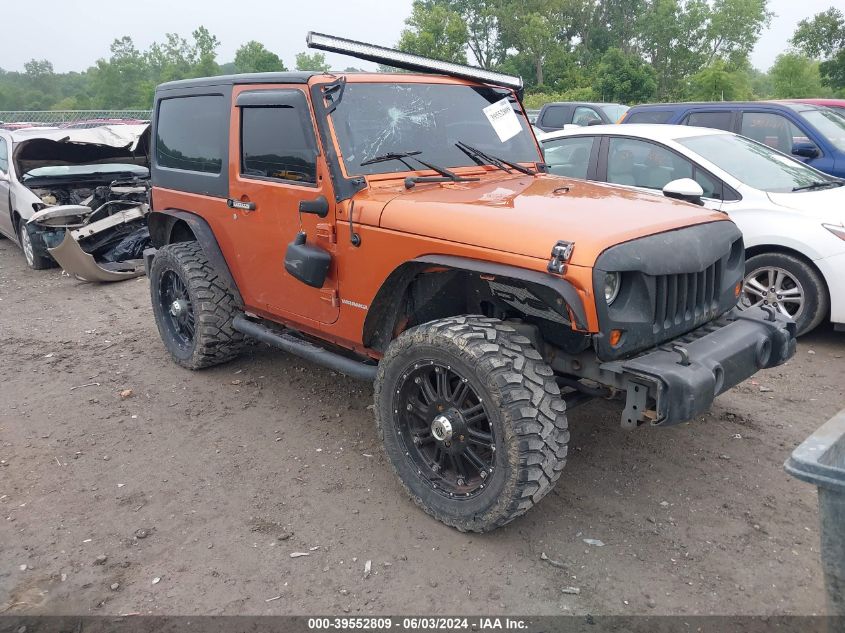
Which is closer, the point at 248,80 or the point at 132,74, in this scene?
the point at 248,80

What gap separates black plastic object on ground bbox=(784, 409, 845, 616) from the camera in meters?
1.82

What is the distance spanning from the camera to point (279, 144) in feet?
13.3

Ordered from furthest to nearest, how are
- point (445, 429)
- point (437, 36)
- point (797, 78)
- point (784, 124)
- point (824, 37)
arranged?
point (437, 36) → point (797, 78) → point (824, 37) → point (784, 124) → point (445, 429)

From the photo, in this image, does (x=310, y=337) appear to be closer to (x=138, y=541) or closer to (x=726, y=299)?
(x=138, y=541)

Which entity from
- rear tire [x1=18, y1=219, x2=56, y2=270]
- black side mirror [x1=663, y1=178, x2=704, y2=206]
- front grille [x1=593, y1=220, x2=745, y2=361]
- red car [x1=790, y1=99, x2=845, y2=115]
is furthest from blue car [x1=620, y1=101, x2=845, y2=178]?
rear tire [x1=18, y1=219, x2=56, y2=270]

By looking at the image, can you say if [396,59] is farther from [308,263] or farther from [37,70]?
[37,70]

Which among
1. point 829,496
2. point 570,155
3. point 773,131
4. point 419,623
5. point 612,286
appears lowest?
point 419,623

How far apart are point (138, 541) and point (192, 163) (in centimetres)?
275

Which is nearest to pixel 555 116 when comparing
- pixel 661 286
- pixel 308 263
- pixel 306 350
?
pixel 306 350

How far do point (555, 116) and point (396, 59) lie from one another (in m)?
11.5

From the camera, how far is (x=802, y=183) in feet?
19.0

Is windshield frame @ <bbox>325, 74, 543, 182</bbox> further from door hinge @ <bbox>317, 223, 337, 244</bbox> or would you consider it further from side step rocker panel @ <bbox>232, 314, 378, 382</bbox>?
side step rocker panel @ <bbox>232, 314, 378, 382</bbox>

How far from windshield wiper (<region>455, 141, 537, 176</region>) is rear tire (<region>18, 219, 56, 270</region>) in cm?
726

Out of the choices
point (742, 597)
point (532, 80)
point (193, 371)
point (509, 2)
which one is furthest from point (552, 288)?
point (509, 2)
